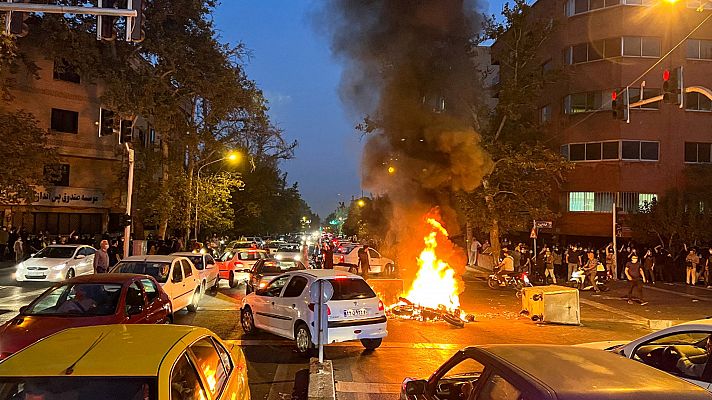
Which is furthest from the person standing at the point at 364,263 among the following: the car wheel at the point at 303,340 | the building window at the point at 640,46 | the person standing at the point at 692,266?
the building window at the point at 640,46

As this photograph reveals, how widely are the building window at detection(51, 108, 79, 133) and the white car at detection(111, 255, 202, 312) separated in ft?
79.4

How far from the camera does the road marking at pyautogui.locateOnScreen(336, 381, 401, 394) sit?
749 centimetres

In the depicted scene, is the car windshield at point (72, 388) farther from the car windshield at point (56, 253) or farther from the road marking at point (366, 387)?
the car windshield at point (56, 253)

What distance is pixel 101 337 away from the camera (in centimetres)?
414

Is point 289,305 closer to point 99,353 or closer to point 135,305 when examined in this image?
point 135,305

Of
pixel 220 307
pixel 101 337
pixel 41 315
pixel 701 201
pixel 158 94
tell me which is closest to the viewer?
pixel 101 337

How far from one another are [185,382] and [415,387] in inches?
68.2

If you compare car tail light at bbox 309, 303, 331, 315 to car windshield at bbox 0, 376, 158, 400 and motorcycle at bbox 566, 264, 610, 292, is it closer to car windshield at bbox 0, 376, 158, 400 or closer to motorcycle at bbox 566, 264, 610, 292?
car windshield at bbox 0, 376, 158, 400

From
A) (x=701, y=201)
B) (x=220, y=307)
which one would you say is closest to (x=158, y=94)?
(x=220, y=307)

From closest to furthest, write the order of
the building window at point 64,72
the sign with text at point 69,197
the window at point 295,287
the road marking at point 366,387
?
1. the road marking at point 366,387
2. the window at point 295,287
3. the building window at point 64,72
4. the sign with text at point 69,197

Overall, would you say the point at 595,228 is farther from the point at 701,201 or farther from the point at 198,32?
the point at 198,32

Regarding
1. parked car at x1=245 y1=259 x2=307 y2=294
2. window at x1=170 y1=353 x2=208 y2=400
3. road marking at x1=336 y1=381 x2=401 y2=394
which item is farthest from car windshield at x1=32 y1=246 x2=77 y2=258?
window at x1=170 y1=353 x2=208 y2=400

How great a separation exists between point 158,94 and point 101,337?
29.8 meters

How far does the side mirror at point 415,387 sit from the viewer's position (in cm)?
442
